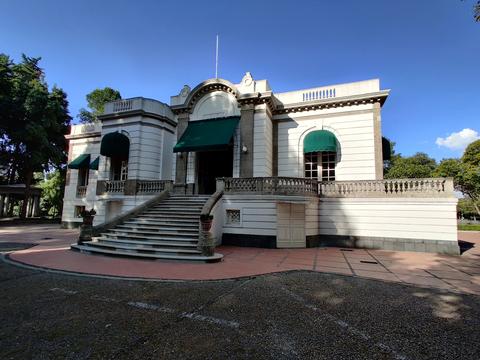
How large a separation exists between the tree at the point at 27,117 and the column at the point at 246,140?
1862 cm

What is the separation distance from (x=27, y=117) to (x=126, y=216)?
60.6 ft

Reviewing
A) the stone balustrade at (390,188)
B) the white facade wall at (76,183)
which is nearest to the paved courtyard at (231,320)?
the stone balustrade at (390,188)

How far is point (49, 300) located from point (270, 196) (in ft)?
29.2

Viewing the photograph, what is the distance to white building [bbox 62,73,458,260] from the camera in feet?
37.9

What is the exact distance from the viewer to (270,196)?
12.0 m

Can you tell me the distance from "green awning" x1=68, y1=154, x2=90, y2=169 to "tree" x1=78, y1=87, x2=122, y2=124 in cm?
1496

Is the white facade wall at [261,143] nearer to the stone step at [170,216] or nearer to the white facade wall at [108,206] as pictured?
the stone step at [170,216]

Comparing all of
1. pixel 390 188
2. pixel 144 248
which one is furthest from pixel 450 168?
pixel 144 248

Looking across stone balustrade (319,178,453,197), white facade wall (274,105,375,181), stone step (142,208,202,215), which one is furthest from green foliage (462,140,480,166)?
stone step (142,208,202,215)

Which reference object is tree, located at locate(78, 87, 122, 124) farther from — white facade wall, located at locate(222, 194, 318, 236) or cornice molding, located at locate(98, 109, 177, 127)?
white facade wall, located at locate(222, 194, 318, 236)

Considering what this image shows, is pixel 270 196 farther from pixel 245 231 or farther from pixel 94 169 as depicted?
pixel 94 169

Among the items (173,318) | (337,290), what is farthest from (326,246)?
(173,318)

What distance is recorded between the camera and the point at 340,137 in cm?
1486

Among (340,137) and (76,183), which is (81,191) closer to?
(76,183)
